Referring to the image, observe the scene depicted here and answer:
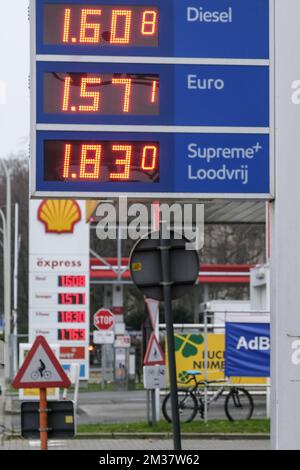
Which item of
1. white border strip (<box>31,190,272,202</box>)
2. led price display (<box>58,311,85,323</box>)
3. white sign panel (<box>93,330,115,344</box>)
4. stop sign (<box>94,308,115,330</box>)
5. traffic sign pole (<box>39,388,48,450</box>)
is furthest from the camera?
white sign panel (<box>93,330,115,344</box>)

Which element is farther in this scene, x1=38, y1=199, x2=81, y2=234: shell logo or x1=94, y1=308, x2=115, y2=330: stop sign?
x1=94, y1=308, x2=115, y2=330: stop sign

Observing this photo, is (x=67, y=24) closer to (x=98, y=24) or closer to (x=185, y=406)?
(x=98, y=24)

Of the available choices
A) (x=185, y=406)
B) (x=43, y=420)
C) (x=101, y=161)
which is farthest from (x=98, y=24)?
(x=185, y=406)

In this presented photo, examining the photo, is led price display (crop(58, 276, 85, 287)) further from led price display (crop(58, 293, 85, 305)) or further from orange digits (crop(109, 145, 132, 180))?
orange digits (crop(109, 145, 132, 180))

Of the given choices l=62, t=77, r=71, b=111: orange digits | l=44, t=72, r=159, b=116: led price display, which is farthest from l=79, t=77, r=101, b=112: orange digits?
l=62, t=77, r=71, b=111: orange digits

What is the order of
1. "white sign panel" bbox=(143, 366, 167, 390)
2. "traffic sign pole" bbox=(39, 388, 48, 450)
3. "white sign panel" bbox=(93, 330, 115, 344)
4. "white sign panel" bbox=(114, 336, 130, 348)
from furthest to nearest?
"white sign panel" bbox=(114, 336, 130, 348), "white sign panel" bbox=(93, 330, 115, 344), "white sign panel" bbox=(143, 366, 167, 390), "traffic sign pole" bbox=(39, 388, 48, 450)

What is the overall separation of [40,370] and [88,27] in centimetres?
454

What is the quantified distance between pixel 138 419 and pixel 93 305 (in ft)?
147

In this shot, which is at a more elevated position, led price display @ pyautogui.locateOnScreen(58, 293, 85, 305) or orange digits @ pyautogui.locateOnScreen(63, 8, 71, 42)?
orange digits @ pyautogui.locateOnScreen(63, 8, 71, 42)

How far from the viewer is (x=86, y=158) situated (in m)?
10.7

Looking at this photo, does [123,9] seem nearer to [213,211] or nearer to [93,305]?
[213,211]

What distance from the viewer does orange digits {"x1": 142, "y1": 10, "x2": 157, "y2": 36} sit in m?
10.9

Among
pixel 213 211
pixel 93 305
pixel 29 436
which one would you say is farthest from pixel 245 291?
pixel 29 436

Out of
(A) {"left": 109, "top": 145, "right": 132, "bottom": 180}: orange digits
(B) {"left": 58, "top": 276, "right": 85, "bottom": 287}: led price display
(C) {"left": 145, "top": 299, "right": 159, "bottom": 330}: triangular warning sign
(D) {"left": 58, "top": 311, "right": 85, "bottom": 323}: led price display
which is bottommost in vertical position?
(D) {"left": 58, "top": 311, "right": 85, "bottom": 323}: led price display
